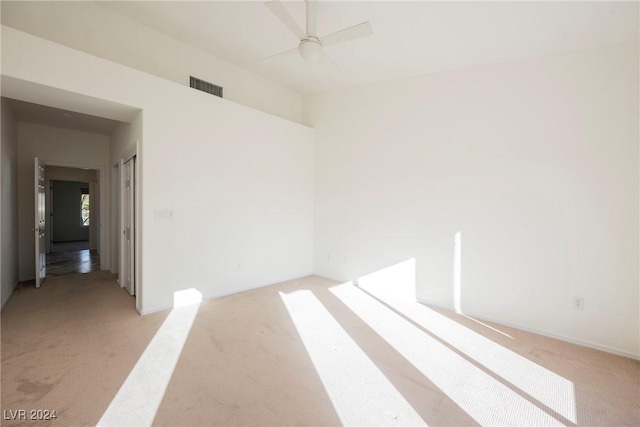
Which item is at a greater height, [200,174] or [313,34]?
[313,34]

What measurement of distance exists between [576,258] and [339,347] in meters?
2.61

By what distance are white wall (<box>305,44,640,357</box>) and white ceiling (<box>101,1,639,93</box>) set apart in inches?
9.5

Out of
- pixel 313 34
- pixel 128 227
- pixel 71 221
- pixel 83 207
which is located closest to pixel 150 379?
pixel 128 227

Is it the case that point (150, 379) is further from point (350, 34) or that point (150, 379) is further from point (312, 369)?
point (350, 34)

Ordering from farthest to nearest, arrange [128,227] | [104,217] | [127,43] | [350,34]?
[104,217] < [128,227] < [127,43] < [350,34]

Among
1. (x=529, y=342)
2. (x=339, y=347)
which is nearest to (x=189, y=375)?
(x=339, y=347)

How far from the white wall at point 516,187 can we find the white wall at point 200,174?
1.26m

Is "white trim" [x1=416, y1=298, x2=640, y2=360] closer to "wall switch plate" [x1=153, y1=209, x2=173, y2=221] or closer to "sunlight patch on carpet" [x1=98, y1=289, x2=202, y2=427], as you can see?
"sunlight patch on carpet" [x1=98, y1=289, x2=202, y2=427]

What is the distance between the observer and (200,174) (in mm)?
3951

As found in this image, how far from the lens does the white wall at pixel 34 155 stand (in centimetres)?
504

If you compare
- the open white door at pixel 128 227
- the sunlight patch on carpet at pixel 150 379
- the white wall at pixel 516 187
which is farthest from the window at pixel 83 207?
the white wall at pixel 516 187

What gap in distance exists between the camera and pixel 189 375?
2.31 m

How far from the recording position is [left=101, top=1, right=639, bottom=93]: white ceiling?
2680mm

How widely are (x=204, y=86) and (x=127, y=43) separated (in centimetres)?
100
